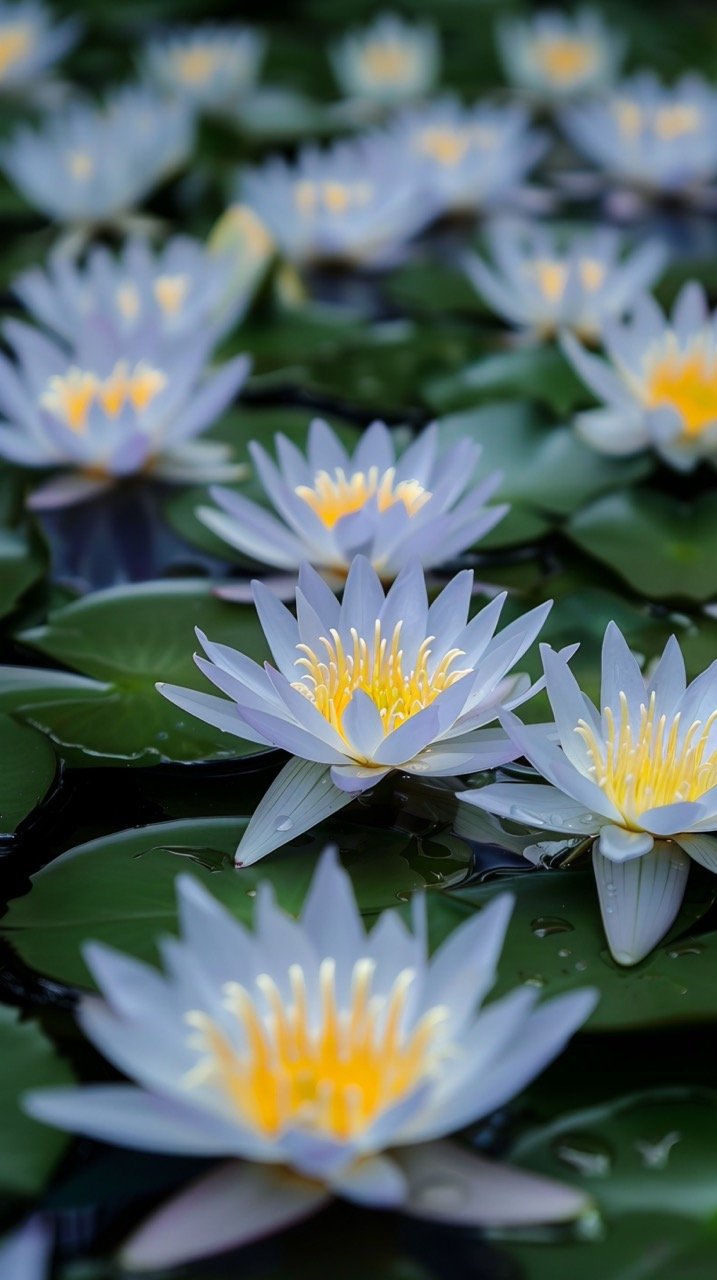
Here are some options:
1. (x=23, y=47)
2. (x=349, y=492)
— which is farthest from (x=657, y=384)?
(x=23, y=47)

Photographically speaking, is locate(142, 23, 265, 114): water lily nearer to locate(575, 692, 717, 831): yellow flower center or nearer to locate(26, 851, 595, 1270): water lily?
locate(575, 692, 717, 831): yellow flower center

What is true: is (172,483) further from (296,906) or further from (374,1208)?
(374,1208)

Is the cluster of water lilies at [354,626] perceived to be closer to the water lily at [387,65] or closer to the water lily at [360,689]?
the water lily at [360,689]

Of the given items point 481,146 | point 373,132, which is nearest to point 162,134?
point 373,132

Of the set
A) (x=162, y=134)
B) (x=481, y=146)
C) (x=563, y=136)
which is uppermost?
(x=162, y=134)

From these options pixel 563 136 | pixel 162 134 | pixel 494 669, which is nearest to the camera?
pixel 494 669

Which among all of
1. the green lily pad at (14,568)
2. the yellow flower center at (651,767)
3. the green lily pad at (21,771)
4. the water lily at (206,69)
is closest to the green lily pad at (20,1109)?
the green lily pad at (21,771)
